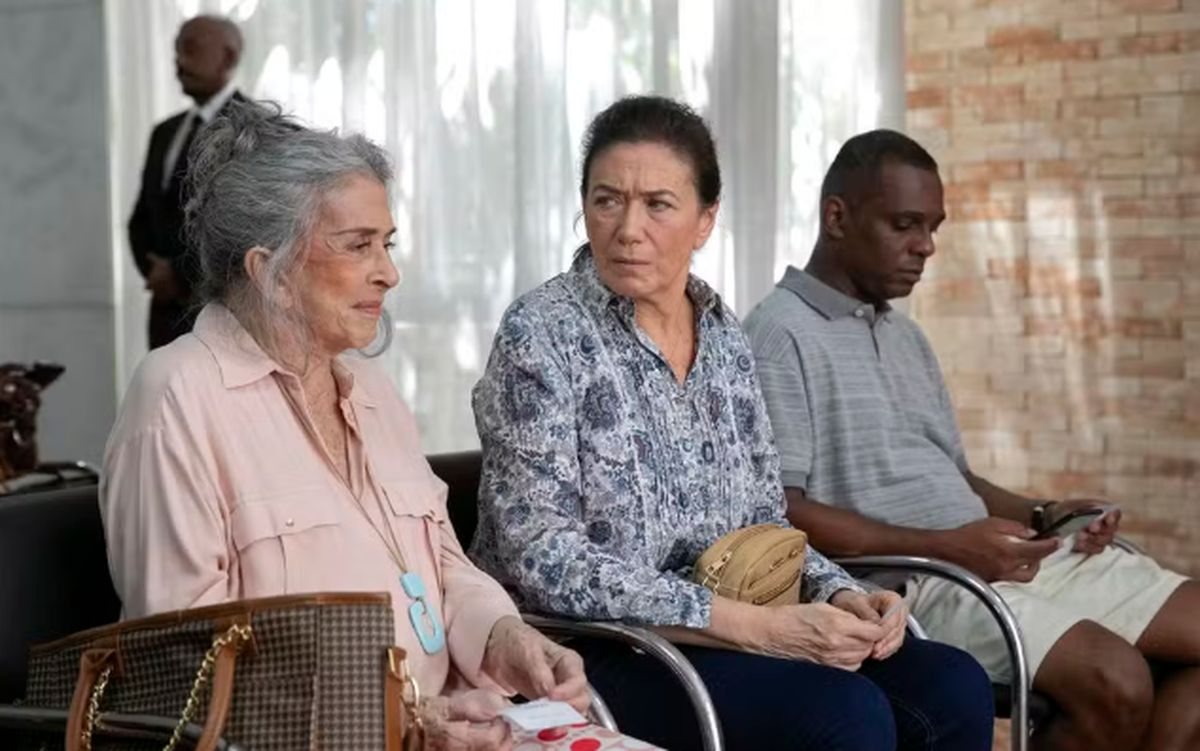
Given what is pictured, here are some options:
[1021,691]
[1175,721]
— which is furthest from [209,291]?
[1175,721]

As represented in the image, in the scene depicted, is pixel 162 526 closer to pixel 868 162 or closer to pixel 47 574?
pixel 47 574

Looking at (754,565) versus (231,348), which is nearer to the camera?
(231,348)

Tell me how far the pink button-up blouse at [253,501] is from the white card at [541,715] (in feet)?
0.84

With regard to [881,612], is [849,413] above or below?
above

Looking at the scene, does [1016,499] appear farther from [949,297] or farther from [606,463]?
[949,297]

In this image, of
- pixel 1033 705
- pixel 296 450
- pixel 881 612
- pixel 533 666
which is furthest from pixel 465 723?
pixel 1033 705

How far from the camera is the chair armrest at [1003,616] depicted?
3242 millimetres

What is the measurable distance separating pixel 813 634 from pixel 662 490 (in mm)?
331

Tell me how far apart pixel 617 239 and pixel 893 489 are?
933 mm

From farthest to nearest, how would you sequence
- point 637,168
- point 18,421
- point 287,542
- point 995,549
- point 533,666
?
point 18,421 < point 995,549 < point 637,168 < point 533,666 < point 287,542

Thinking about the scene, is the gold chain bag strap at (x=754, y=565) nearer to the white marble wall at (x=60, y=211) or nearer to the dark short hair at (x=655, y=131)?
the dark short hair at (x=655, y=131)

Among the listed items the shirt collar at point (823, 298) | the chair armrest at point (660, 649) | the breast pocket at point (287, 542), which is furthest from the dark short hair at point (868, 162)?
the breast pocket at point (287, 542)

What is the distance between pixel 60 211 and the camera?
274 inches

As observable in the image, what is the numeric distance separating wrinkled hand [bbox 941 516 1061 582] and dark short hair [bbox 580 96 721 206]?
83 cm
